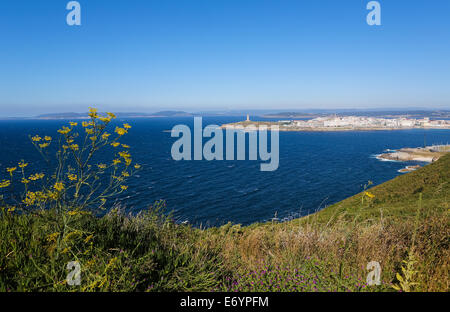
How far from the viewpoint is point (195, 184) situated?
151ft

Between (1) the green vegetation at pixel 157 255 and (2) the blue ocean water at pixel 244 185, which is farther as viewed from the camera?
(2) the blue ocean water at pixel 244 185

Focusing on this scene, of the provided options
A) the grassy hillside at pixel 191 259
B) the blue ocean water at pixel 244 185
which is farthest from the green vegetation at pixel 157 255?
the blue ocean water at pixel 244 185

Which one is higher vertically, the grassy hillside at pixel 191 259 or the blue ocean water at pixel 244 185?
the grassy hillside at pixel 191 259

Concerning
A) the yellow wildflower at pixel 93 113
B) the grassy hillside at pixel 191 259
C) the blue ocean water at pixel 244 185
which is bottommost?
the blue ocean water at pixel 244 185

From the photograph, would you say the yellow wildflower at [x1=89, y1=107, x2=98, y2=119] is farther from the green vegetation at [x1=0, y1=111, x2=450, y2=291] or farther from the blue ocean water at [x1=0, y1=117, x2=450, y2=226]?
the blue ocean water at [x1=0, y1=117, x2=450, y2=226]

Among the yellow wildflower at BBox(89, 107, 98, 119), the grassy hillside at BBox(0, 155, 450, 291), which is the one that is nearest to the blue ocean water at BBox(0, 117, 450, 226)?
the grassy hillside at BBox(0, 155, 450, 291)

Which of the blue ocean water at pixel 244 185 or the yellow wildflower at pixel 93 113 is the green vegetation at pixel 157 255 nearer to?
the yellow wildflower at pixel 93 113

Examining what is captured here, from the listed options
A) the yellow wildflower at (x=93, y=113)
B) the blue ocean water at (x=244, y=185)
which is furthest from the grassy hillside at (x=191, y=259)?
the blue ocean water at (x=244, y=185)

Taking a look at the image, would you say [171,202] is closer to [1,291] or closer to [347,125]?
[1,291]

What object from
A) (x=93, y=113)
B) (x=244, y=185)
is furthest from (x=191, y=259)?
(x=244, y=185)

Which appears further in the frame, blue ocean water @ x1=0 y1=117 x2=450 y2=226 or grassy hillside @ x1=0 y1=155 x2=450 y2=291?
blue ocean water @ x1=0 y1=117 x2=450 y2=226

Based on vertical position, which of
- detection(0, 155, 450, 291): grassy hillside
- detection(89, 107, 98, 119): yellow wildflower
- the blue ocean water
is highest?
detection(89, 107, 98, 119): yellow wildflower
